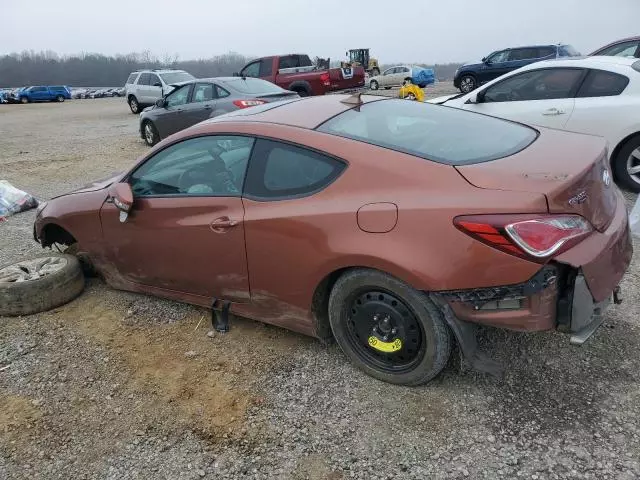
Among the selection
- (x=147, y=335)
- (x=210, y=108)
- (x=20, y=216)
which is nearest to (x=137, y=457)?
(x=147, y=335)

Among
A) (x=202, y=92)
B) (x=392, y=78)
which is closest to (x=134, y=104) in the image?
(x=202, y=92)

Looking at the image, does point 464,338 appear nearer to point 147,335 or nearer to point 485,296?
point 485,296

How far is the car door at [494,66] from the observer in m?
18.3

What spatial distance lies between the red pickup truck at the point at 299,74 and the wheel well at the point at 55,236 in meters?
12.1

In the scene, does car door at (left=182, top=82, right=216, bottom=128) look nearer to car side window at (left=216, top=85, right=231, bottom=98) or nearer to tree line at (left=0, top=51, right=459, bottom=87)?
car side window at (left=216, top=85, right=231, bottom=98)

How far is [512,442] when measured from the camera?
93.0 inches

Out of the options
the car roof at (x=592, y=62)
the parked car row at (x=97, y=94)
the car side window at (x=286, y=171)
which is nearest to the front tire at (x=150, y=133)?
the car roof at (x=592, y=62)

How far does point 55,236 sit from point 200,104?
6.70 meters

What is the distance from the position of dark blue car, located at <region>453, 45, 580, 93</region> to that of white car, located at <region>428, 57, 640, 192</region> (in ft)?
36.7

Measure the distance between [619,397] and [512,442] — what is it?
67 cm

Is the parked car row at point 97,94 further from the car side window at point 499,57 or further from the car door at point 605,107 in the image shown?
the car door at point 605,107

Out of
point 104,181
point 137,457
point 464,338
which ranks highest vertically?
point 104,181

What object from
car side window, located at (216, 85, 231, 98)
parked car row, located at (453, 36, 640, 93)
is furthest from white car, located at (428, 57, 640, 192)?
parked car row, located at (453, 36, 640, 93)

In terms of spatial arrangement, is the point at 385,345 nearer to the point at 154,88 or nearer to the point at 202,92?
the point at 202,92
